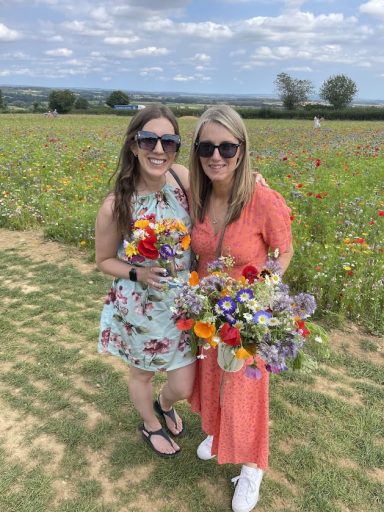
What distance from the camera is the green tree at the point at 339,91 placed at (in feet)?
235

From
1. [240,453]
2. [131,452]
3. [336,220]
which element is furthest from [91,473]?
[336,220]

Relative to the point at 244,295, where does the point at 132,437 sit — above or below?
below

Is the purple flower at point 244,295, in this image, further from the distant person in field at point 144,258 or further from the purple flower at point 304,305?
the distant person in field at point 144,258

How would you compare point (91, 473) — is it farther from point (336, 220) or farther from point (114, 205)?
point (336, 220)

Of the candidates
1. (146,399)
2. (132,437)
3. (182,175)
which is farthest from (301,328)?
Answer: (132,437)

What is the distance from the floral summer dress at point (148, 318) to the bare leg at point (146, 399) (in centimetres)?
13

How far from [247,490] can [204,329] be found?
3.96ft

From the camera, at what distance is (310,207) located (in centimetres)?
637

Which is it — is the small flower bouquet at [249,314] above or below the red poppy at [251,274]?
below

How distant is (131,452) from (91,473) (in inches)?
10.7

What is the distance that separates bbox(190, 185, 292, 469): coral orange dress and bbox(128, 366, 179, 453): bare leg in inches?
12.9

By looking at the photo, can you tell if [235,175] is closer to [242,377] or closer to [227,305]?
[227,305]

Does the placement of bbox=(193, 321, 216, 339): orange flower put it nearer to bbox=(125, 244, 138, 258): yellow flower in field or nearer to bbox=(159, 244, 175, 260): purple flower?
bbox=(159, 244, 175, 260): purple flower

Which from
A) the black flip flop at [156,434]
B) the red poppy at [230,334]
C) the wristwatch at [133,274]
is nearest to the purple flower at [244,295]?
the red poppy at [230,334]
